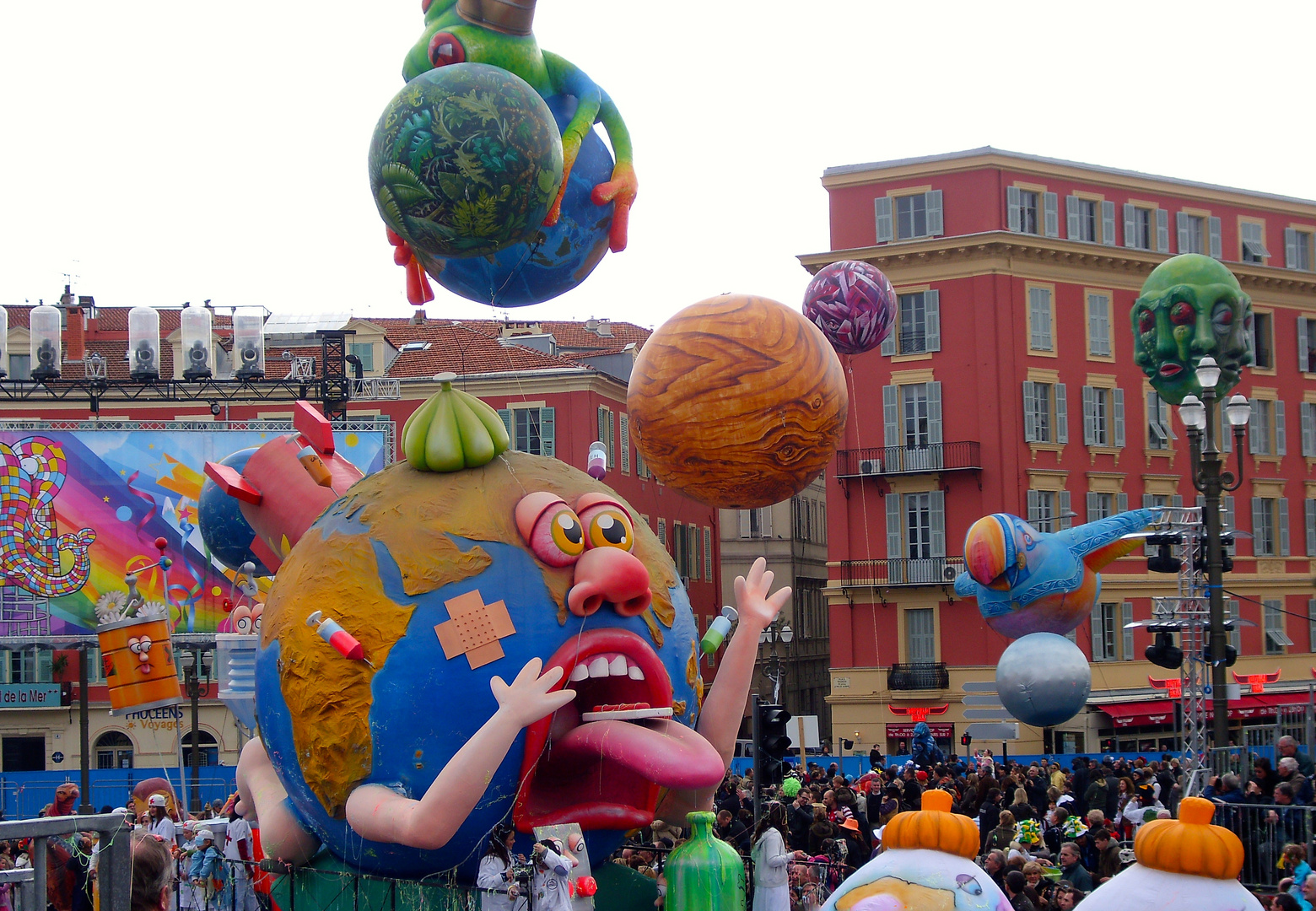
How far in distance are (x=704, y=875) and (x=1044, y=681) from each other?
10301 millimetres

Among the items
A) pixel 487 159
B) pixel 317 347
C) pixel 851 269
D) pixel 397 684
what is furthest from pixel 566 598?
pixel 317 347

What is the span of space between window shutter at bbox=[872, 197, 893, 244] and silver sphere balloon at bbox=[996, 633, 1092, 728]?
2324 centimetres

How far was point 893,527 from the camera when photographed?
132 feet

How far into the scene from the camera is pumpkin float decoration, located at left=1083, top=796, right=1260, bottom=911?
6477 mm

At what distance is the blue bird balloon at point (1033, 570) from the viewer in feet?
63.0

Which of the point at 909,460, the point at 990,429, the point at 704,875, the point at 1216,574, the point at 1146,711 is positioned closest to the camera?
the point at 704,875

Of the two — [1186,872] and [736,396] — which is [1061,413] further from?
[1186,872]

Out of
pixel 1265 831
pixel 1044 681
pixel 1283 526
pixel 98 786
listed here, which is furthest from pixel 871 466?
pixel 1265 831

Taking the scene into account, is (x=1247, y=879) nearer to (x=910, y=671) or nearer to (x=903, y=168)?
(x=910, y=671)

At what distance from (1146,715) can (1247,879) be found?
25.4 m

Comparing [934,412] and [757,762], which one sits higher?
[934,412]

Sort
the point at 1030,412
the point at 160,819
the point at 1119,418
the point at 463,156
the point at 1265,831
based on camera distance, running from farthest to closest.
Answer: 1. the point at 1119,418
2. the point at 1030,412
3. the point at 160,819
4. the point at 1265,831
5. the point at 463,156

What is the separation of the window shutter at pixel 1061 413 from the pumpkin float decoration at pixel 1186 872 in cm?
3434

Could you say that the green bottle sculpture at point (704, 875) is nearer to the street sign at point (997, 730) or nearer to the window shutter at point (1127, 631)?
the street sign at point (997, 730)
